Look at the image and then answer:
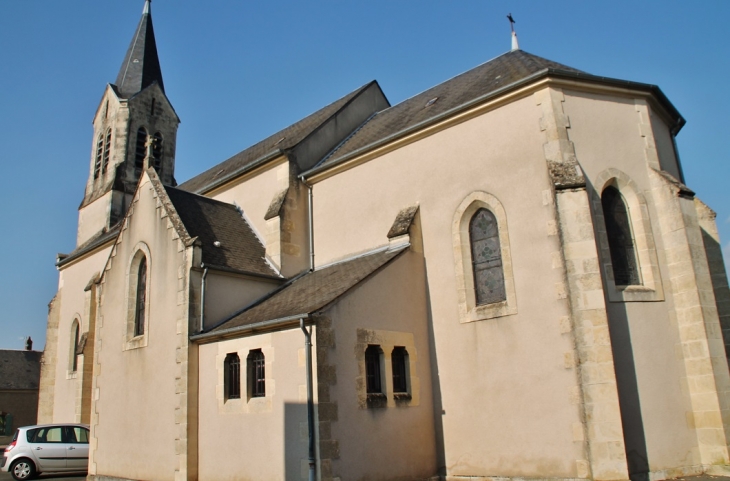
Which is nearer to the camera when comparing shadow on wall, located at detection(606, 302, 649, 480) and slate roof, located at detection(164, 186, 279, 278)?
shadow on wall, located at detection(606, 302, 649, 480)

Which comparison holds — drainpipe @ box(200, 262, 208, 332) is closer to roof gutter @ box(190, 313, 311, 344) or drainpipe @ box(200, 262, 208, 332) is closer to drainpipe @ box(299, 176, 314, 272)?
roof gutter @ box(190, 313, 311, 344)

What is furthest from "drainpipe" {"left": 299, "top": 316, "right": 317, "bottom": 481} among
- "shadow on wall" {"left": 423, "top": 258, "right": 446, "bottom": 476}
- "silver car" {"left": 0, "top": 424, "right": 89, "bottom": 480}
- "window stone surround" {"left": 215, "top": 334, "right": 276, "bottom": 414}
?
"silver car" {"left": 0, "top": 424, "right": 89, "bottom": 480}

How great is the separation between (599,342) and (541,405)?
1.53 m

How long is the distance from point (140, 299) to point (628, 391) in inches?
442

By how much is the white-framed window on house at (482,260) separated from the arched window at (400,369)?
1.40 m

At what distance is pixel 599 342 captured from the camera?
31.9ft

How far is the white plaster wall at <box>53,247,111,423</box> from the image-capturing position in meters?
19.9

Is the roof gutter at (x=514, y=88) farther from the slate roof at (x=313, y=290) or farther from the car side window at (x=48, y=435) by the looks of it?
the car side window at (x=48, y=435)

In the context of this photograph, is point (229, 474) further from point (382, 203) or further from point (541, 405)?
point (382, 203)

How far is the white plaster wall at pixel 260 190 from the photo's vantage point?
52.4 feet

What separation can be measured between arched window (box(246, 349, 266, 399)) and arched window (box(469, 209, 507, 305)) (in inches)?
173

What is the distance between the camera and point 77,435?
1602cm

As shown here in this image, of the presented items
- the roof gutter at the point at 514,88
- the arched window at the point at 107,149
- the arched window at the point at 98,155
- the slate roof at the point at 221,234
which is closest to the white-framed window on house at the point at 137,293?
the slate roof at the point at 221,234

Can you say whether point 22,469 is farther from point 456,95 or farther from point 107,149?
point 456,95
